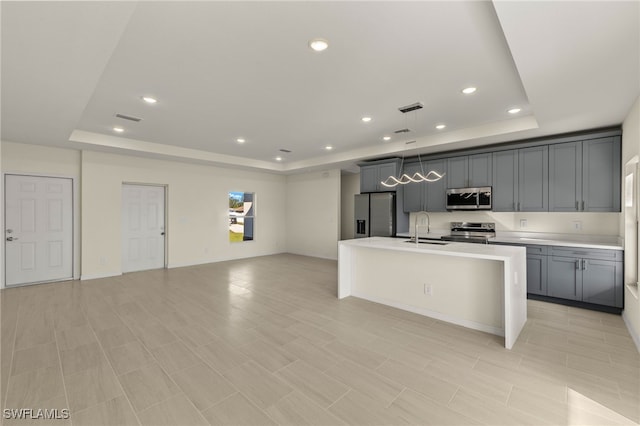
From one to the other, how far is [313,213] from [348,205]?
1.21 meters

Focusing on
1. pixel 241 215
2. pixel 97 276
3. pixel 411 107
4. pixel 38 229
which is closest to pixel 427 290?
pixel 411 107

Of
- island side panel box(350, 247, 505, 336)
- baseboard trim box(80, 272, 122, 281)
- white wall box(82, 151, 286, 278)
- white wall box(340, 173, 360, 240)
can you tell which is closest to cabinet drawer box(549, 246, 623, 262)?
island side panel box(350, 247, 505, 336)

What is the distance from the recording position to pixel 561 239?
456 centimetres

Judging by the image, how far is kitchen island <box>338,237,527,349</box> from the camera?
9.94ft

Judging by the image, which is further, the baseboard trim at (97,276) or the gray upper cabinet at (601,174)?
the baseboard trim at (97,276)

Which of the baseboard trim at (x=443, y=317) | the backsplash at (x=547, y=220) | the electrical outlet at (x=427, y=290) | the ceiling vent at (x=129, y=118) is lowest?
the baseboard trim at (x=443, y=317)

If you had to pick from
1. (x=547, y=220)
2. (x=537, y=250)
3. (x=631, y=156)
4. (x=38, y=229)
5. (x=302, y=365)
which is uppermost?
(x=631, y=156)

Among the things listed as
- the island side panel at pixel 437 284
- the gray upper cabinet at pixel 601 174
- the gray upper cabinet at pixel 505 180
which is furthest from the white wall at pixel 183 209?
the gray upper cabinet at pixel 601 174

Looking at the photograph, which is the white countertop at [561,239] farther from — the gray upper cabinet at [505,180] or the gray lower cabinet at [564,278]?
the gray upper cabinet at [505,180]

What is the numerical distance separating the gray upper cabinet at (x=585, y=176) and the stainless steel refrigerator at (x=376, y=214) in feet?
8.57

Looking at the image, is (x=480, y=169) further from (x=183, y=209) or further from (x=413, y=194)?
(x=183, y=209)

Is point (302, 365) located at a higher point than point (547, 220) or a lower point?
lower

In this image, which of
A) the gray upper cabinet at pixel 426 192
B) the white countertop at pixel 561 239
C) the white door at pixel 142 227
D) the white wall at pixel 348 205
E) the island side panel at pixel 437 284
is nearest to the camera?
the island side panel at pixel 437 284

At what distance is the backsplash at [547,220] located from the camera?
4.28 m
